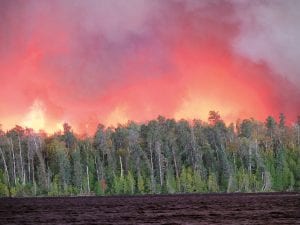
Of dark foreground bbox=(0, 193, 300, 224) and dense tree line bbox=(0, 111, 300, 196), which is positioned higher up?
dense tree line bbox=(0, 111, 300, 196)

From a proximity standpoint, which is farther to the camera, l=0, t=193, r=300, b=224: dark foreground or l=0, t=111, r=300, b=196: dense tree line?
l=0, t=111, r=300, b=196: dense tree line

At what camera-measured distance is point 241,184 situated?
17288 cm

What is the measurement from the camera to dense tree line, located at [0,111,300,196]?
17200 cm

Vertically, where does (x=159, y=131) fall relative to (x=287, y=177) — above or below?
above

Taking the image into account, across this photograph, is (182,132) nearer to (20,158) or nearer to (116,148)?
(116,148)

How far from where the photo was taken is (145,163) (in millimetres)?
178750

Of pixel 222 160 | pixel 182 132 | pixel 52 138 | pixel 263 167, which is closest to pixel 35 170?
pixel 52 138

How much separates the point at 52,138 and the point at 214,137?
55.0 meters

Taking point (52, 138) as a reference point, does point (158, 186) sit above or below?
below

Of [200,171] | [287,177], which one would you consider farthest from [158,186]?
[287,177]

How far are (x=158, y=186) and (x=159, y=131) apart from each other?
72.0 ft

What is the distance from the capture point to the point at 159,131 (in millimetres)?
188125

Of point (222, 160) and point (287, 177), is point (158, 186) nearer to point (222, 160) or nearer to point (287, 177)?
point (222, 160)

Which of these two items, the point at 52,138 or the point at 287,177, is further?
the point at 52,138
